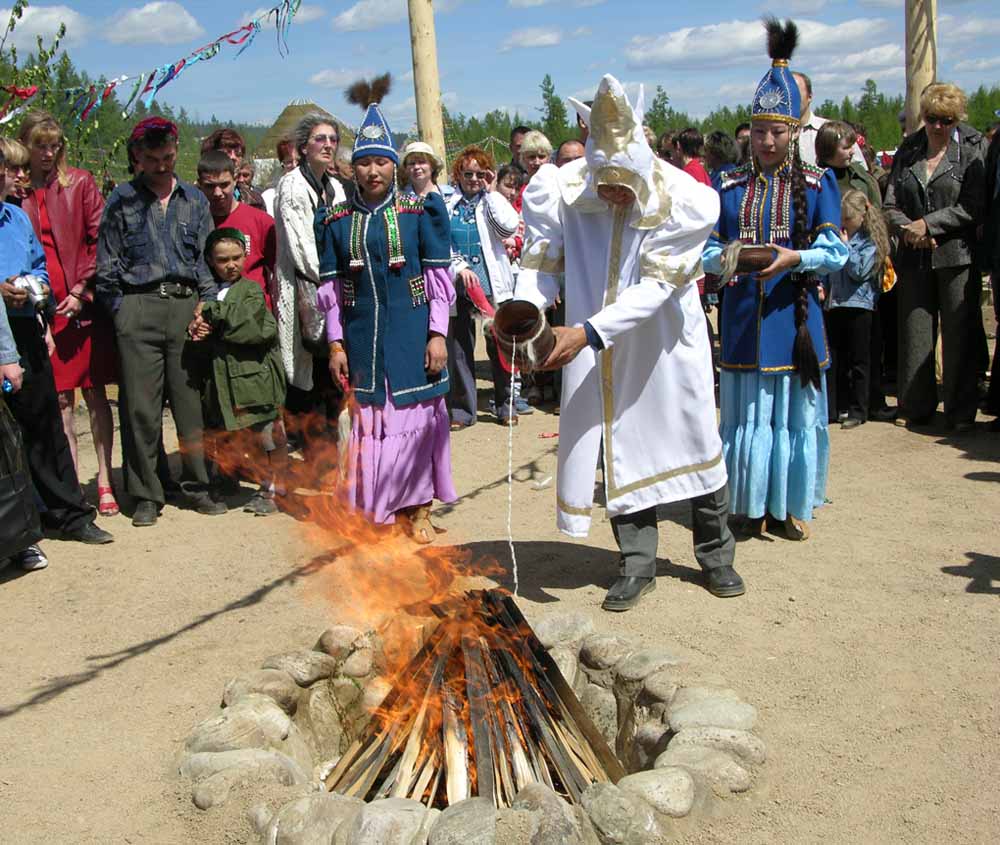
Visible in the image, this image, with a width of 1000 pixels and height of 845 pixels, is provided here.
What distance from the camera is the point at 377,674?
4465 millimetres

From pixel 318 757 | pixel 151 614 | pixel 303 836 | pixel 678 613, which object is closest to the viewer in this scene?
pixel 303 836

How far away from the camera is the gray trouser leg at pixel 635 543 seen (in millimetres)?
5102

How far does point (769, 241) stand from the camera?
558cm

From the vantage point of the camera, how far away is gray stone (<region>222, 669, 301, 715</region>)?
161 inches

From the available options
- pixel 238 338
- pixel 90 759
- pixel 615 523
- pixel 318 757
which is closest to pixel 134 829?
pixel 90 759

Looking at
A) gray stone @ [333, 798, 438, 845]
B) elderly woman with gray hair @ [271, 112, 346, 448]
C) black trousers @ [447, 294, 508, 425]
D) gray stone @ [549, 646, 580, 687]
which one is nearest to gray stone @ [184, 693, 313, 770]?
gray stone @ [333, 798, 438, 845]

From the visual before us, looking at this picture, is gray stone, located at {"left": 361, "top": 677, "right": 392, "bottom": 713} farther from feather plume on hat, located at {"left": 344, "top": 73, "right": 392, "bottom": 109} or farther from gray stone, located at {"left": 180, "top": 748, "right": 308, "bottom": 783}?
feather plume on hat, located at {"left": 344, "top": 73, "right": 392, "bottom": 109}

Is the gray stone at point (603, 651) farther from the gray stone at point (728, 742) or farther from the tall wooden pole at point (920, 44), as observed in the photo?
the tall wooden pole at point (920, 44)

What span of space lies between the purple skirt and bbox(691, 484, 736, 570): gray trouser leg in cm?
162

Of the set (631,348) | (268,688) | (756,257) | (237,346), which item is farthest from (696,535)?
(237,346)

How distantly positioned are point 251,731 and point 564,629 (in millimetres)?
1401

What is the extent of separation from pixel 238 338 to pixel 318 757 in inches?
123

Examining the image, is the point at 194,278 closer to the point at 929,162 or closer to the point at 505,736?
the point at 505,736

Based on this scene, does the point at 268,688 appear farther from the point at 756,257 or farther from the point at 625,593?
the point at 756,257
